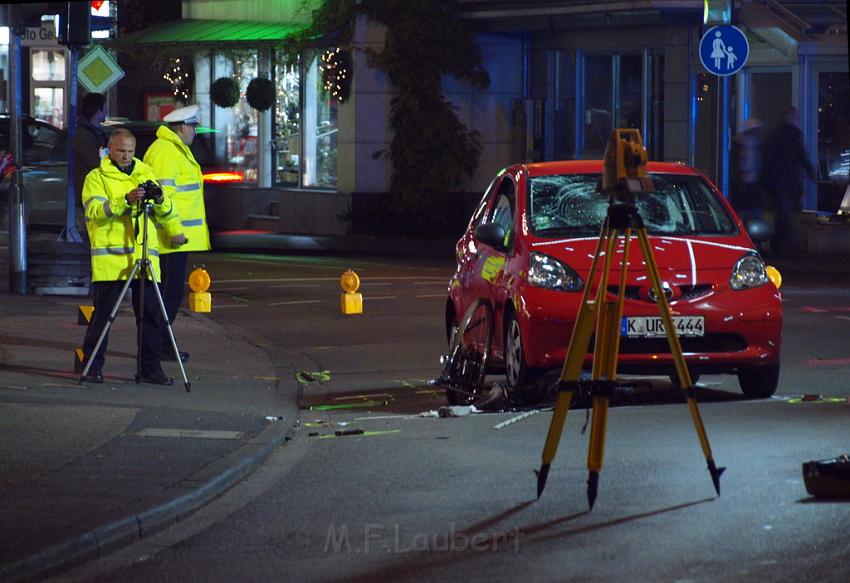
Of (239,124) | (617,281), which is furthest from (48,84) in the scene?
(617,281)

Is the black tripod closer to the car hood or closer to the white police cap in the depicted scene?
the white police cap

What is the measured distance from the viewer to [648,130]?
1164 inches

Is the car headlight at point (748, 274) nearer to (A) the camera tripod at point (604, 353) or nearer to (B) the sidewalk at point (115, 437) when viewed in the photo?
(B) the sidewalk at point (115, 437)

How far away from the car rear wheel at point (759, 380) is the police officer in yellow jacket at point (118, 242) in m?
4.08

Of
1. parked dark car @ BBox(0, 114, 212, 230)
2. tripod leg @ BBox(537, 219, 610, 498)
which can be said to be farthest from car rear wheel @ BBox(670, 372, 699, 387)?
parked dark car @ BBox(0, 114, 212, 230)

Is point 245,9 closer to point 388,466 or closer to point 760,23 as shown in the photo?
point 760,23

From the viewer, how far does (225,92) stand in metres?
33.9

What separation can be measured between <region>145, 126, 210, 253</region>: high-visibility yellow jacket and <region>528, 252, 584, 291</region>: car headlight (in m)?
3.36

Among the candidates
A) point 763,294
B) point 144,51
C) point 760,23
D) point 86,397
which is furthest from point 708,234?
point 144,51

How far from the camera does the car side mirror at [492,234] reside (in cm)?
1200

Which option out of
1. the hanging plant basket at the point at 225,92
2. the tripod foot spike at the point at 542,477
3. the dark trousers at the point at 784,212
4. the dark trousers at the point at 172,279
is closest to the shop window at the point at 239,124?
the hanging plant basket at the point at 225,92

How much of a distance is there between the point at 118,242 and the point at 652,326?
3982 millimetres

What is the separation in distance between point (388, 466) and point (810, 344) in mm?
6452

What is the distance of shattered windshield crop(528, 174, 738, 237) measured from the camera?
478 inches
